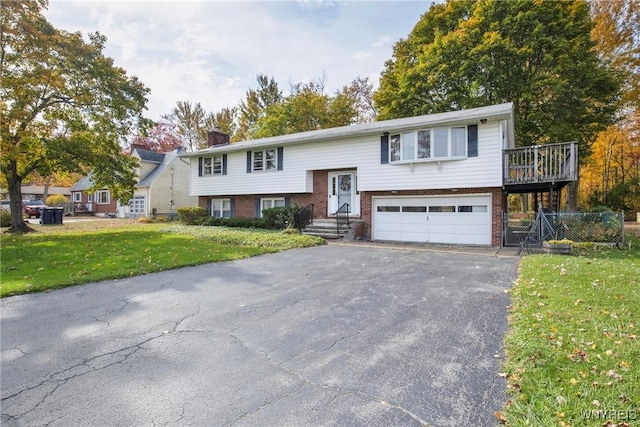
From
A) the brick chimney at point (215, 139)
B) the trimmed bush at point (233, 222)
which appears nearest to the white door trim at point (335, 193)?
the trimmed bush at point (233, 222)

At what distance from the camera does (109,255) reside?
979 centimetres

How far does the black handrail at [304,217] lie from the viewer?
16.5 metres

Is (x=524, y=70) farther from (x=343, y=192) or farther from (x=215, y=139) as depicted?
(x=215, y=139)

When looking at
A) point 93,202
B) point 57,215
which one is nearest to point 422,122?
point 57,215

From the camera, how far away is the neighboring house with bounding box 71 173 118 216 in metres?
33.9

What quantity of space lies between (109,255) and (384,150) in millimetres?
11140

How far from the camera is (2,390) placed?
2992 millimetres

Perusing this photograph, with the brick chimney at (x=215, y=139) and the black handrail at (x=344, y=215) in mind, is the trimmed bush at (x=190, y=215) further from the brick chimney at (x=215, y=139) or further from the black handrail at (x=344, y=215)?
the black handrail at (x=344, y=215)

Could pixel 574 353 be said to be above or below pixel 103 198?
below

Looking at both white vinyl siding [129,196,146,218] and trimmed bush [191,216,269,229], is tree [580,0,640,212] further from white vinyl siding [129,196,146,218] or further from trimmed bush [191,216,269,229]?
white vinyl siding [129,196,146,218]

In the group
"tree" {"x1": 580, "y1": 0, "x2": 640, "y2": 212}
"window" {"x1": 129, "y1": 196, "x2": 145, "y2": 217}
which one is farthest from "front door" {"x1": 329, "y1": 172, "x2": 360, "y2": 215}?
"window" {"x1": 129, "y1": 196, "x2": 145, "y2": 217}

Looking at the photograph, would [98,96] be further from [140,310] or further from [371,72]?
[371,72]

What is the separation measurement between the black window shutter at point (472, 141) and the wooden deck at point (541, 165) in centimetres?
109

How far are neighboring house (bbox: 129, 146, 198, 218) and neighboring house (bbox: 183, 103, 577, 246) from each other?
13.0m
